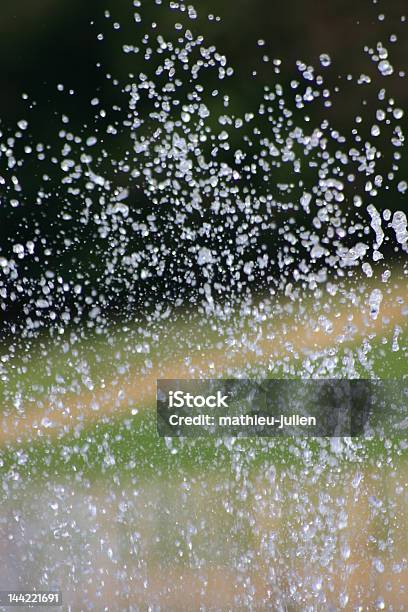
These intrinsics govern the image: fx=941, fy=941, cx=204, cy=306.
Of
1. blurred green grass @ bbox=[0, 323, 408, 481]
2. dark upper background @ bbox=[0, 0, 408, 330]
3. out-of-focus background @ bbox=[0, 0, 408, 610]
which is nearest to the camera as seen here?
out-of-focus background @ bbox=[0, 0, 408, 610]

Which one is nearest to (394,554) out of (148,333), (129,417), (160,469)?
(160,469)

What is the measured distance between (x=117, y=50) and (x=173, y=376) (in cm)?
333

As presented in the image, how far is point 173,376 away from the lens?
5652 mm

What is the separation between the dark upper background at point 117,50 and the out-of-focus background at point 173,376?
0.02 metres

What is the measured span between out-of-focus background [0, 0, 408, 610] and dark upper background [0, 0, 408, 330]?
17 millimetres

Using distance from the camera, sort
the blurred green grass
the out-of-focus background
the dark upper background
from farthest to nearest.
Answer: the dark upper background → the blurred green grass → the out-of-focus background

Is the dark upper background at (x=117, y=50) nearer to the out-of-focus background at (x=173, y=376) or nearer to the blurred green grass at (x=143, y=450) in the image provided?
the out-of-focus background at (x=173, y=376)

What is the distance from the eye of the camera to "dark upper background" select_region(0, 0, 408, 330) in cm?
768

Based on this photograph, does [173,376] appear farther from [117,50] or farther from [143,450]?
[117,50]

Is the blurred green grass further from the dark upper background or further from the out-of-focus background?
the dark upper background

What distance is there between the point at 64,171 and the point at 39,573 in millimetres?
4481

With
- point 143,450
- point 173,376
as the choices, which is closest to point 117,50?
point 173,376

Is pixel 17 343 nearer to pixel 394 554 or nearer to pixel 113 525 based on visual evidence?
pixel 113 525

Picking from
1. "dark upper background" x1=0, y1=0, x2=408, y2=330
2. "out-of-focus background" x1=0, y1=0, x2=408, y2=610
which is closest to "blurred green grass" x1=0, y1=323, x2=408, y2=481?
"out-of-focus background" x1=0, y1=0, x2=408, y2=610
